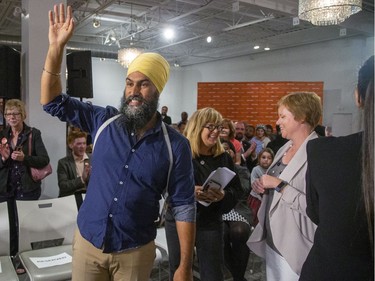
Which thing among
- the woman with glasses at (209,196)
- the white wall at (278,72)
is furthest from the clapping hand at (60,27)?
the white wall at (278,72)

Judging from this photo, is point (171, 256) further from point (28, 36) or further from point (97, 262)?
point (28, 36)

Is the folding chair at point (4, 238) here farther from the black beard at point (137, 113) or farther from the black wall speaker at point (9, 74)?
the black wall speaker at point (9, 74)

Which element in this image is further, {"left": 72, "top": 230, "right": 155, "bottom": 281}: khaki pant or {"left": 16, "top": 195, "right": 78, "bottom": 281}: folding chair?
{"left": 16, "top": 195, "right": 78, "bottom": 281}: folding chair

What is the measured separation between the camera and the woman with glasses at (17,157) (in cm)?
308

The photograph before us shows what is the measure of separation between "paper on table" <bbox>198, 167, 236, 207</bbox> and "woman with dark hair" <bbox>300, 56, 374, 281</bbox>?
3.01 feet

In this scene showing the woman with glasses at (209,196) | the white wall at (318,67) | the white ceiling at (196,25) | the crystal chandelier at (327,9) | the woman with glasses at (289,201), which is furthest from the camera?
the white wall at (318,67)

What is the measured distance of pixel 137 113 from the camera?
1489 millimetres

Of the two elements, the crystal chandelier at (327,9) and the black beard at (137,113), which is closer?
the black beard at (137,113)

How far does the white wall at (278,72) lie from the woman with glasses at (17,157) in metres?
5.86

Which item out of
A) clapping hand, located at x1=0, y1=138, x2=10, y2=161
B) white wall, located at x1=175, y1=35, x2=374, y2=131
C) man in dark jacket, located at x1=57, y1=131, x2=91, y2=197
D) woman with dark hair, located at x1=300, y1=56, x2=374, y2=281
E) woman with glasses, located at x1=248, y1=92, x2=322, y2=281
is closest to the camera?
woman with dark hair, located at x1=300, y1=56, x2=374, y2=281

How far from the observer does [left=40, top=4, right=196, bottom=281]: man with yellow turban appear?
143cm

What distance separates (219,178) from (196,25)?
27.3 feet

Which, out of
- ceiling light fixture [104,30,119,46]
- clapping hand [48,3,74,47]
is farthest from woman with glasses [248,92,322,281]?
ceiling light fixture [104,30,119,46]

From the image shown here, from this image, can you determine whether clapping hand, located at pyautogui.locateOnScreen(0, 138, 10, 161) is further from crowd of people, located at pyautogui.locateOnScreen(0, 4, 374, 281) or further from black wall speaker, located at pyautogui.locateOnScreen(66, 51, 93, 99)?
crowd of people, located at pyautogui.locateOnScreen(0, 4, 374, 281)
